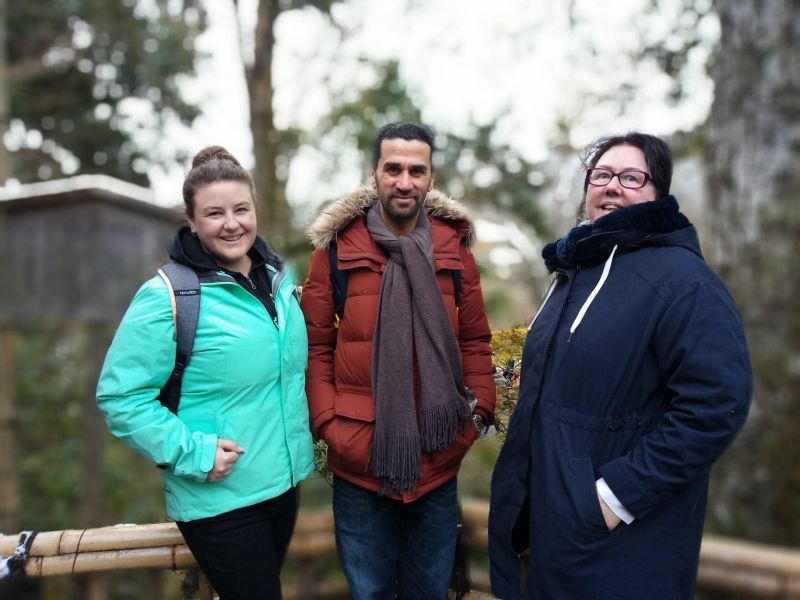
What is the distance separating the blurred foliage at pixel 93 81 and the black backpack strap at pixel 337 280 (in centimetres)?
859

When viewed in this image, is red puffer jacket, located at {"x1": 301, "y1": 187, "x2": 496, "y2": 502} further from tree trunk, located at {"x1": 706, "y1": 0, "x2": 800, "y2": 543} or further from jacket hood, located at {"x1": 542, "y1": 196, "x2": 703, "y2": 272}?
tree trunk, located at {"x1": 706, "y1": 0, "x2": 800, "y2": 543}

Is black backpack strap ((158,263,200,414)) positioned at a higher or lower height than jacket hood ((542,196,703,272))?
lower

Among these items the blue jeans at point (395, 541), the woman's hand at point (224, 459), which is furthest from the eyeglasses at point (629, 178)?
the woman's hand at point (224, 459)

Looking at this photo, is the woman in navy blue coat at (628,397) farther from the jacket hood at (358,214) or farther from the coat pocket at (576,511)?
the jacket hood at (358,214)

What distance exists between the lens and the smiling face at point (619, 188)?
1.89 meters

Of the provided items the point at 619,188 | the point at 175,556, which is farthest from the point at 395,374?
the point at 175,556

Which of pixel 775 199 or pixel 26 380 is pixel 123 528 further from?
pixel 26 380

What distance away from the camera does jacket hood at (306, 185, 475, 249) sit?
88.7 inches

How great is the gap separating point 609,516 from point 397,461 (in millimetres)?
665

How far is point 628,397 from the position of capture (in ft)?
5.72

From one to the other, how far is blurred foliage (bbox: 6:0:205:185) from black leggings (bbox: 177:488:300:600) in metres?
8.99

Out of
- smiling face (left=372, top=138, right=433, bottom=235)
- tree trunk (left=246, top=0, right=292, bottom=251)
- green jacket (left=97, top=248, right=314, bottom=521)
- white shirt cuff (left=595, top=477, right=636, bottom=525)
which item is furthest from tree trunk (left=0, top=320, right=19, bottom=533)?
white shirt cuff (left=595, top=477, right=636, bottom=525)

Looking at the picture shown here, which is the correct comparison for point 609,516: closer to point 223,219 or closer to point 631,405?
point 631,405

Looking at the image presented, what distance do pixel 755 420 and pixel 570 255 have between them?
3.62 meters
